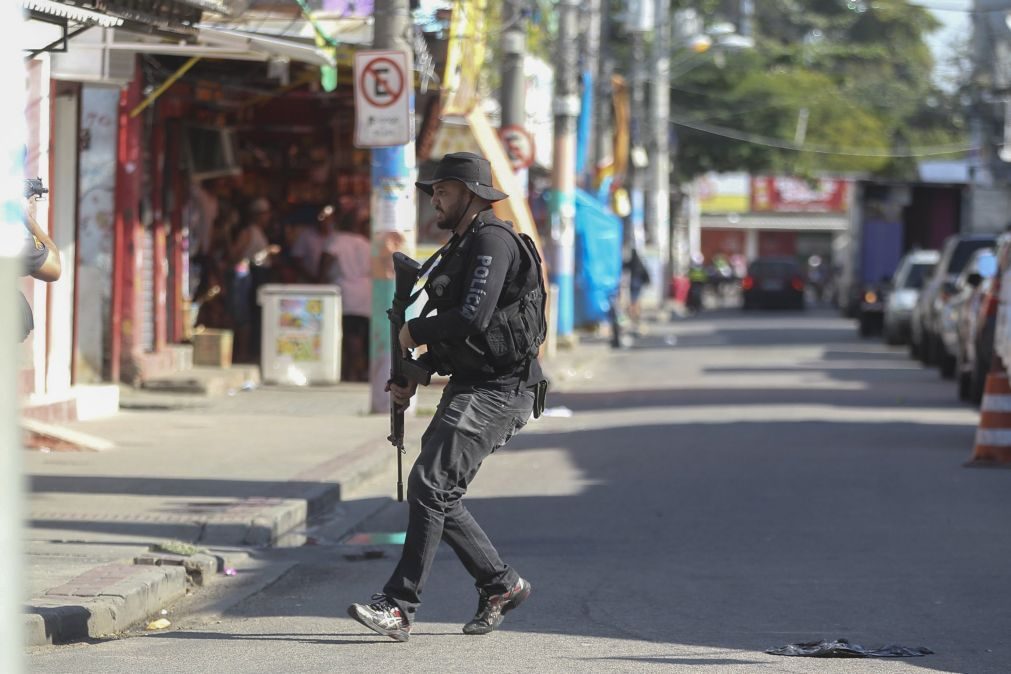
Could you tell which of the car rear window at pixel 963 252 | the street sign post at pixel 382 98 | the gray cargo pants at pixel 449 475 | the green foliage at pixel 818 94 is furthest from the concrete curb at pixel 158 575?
the green foliage at pixel 818 94

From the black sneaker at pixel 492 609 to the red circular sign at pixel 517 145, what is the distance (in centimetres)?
1566

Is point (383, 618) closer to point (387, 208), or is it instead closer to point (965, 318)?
point (387, 208)

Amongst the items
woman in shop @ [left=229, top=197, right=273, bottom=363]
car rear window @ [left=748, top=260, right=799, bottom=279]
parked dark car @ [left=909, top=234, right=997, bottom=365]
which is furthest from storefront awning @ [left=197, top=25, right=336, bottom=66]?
car rear window @ [left=748, top=260, right=799, bottom=279]

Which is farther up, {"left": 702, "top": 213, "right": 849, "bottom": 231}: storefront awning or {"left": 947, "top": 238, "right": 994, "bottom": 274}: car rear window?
{"left": 702, "top": 213, "right": 849, "bottom": 231}: storefront awning

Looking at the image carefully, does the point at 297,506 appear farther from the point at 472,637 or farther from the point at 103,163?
the point at 103,163

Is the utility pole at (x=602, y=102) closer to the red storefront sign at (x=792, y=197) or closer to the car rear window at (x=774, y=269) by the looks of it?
the car rear window at (x=774, y=269)

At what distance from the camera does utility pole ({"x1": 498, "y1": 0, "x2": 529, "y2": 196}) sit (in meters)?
22.5

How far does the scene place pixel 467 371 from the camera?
7.25m

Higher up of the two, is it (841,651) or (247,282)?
(247,282)

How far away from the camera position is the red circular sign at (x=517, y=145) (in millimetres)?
22828

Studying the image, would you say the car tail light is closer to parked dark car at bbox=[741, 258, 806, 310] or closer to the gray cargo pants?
the gray cargo pants

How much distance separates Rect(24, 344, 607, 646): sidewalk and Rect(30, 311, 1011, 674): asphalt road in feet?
0.75

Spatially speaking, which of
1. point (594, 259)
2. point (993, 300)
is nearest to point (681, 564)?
point (993, 300)

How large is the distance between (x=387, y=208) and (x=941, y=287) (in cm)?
1135
